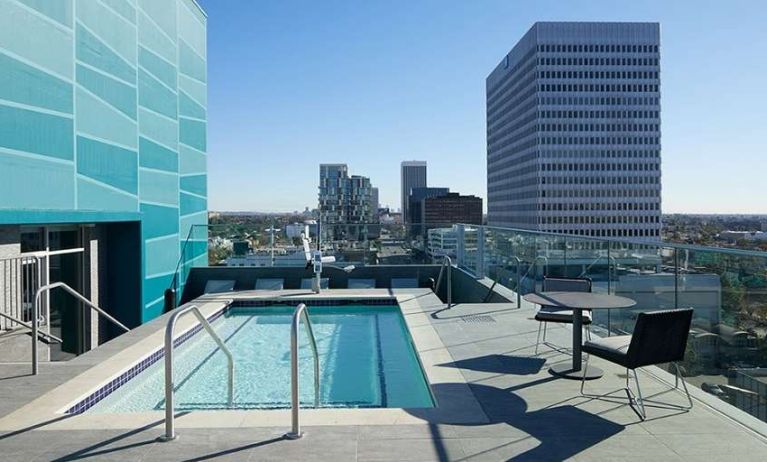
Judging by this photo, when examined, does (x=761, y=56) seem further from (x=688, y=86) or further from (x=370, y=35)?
(x=370, y=35)

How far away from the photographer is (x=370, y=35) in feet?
72.0

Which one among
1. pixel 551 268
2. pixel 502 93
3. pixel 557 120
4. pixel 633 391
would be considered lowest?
pixel 633 391

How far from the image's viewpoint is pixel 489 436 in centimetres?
346

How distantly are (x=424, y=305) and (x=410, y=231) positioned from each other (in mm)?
4891

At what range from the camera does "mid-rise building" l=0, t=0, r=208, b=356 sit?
23.2 ft

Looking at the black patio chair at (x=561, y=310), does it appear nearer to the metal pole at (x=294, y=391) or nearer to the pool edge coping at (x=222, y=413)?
the pool edge coping at (x=222, y=413)

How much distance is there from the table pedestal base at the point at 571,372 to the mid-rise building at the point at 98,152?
233 inches

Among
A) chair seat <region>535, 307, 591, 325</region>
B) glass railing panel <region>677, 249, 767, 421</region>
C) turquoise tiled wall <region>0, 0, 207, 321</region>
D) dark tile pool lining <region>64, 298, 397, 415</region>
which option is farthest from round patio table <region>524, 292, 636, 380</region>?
turquoise tiled wall <region>0, 0, 207, 321</region>

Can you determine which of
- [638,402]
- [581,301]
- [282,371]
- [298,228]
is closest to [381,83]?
[298,228]

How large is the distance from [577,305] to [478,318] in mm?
3112

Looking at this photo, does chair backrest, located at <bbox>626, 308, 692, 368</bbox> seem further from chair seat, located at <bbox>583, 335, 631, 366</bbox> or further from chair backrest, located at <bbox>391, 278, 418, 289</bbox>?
chair backrest, located at <bbox>391, 278, 418, 289</bbox>

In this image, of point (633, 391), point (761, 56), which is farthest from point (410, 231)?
point (761, 56)

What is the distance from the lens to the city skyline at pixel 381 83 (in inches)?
671

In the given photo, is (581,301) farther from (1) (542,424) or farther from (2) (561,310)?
(1) (542,424)
